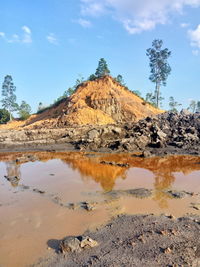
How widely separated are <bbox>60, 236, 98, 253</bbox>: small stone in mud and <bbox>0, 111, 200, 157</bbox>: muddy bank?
10571 millimetres

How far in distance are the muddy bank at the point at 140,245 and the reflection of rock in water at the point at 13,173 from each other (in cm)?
524

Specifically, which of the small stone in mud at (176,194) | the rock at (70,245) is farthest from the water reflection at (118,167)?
the rock at (70,245)

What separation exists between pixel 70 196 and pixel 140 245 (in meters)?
3.55

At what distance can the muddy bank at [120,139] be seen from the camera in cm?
1666

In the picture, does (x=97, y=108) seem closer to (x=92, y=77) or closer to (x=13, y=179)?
(x=92, y=77)

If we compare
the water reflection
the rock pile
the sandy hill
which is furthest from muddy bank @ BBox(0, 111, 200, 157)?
the sandy hill

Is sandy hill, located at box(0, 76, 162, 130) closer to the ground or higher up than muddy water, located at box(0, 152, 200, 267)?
higher up

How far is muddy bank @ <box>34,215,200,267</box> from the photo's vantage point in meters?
3.99

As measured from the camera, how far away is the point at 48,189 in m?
8.19

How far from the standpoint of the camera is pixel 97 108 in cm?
3033

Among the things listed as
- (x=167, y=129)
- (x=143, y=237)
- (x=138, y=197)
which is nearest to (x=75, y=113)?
(x=167, y=129)

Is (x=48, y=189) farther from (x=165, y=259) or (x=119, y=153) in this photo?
(x=119, y=153)

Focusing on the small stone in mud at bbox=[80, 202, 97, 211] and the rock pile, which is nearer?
the small stone in mud at bbox=[80, 202, 97, 211]

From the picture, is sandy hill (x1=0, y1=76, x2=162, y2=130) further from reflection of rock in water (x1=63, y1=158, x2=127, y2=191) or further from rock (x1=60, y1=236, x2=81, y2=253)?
rock (x1=60, y1=236, x2=81, y2=253)
